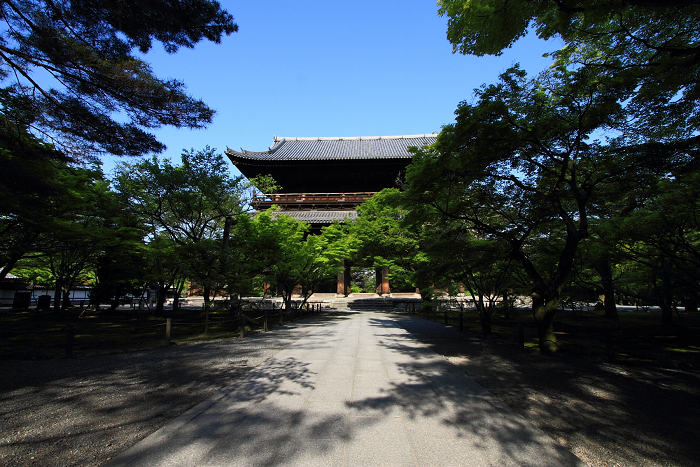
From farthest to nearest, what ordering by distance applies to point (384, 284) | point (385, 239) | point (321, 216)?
point (321, 216)
point (384, 284)
point (385, 239)

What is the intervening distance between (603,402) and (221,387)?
18.5 feet

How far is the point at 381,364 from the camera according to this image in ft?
22.2

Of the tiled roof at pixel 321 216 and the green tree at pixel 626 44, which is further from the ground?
the tiled roof at pixel 321 216

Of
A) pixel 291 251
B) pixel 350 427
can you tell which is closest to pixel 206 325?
pixel 291 251

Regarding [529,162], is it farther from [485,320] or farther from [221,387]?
[221,387]

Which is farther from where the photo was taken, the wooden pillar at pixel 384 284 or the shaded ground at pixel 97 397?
the wooden pillar at pixel 384 284

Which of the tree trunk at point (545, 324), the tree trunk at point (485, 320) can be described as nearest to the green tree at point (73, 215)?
the tree trunk at point (545, 324)

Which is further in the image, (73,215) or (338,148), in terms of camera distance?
(338,148)

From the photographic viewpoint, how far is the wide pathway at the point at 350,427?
119 inches

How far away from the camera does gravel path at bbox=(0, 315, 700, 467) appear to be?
3.21 metres

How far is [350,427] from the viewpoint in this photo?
3.67 metres

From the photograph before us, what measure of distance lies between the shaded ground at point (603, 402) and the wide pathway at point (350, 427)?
0.40 meters

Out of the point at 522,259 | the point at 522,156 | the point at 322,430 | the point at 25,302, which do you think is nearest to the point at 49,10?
the point at 322,430

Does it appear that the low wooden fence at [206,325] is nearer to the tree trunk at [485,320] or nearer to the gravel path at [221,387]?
the gravel path at [221,387]
